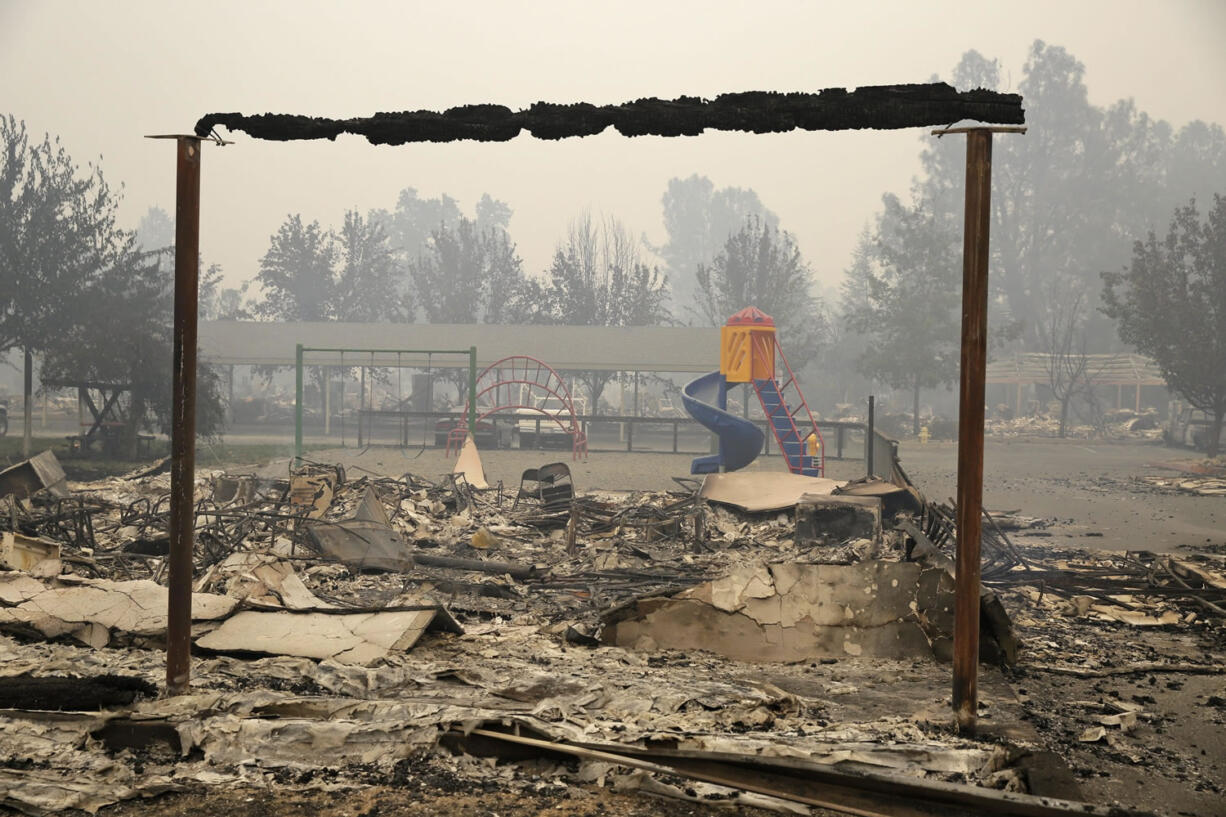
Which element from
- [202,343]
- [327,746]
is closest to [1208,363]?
[327,746]

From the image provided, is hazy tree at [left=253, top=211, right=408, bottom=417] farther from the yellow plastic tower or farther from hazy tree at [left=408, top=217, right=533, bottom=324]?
the yellow plastic tower

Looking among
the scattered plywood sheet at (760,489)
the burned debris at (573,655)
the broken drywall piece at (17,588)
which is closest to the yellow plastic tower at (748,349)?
the scattered plywood sheet at (760,489)

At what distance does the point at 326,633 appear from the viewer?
662 cm

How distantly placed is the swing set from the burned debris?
8.13m

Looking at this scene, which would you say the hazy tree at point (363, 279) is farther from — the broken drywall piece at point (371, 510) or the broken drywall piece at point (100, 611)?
the broken drywall piece at point (100, 611)

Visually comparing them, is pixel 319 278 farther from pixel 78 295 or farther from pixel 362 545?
pixel 362 545

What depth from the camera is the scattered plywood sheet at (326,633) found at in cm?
635

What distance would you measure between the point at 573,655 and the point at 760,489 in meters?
8.26

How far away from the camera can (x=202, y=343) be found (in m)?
41.6

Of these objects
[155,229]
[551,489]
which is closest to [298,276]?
[551,489]

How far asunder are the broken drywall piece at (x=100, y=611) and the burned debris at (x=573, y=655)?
0.06ft

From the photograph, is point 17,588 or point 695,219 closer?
point 17,588

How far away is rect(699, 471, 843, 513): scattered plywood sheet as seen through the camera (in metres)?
14.1

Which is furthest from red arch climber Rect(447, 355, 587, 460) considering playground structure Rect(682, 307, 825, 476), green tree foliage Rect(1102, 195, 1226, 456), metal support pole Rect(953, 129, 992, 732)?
metal support pole Rect(953, 129, 992, 732)
